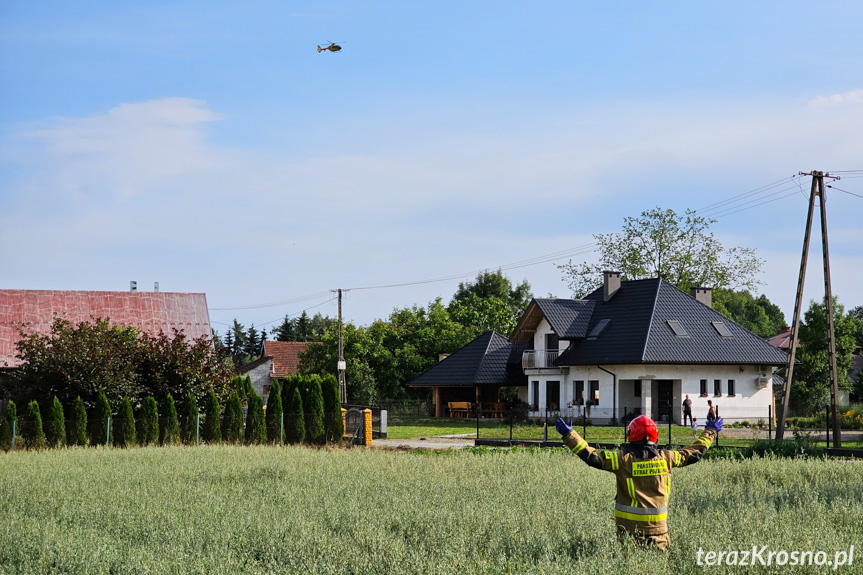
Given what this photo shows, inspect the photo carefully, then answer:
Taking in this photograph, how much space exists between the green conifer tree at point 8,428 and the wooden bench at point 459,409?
29.2 m

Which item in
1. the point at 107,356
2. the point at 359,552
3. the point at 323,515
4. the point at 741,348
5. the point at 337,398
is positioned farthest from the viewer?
the point at 741,348

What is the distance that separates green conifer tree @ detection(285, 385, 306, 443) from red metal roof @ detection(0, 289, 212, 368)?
1169 centimetres

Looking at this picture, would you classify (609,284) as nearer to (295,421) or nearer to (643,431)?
(295,421)

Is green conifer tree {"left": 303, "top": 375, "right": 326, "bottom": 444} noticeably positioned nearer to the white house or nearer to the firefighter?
the white house

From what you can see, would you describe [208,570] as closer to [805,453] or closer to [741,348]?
[805,453]

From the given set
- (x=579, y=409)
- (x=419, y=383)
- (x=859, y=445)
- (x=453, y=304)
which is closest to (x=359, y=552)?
(x=859, y=445)

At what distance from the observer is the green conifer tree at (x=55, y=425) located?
27125 millimetres

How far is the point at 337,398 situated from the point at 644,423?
23.2 metres

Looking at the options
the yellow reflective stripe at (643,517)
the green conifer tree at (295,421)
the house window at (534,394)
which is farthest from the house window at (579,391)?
the yellow reflective stripe at (643,517)

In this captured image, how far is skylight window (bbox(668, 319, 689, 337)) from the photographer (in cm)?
4509

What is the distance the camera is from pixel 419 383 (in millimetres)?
53969

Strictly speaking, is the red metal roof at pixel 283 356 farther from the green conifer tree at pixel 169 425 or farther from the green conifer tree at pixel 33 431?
the green conifer tree at pixel 33 431

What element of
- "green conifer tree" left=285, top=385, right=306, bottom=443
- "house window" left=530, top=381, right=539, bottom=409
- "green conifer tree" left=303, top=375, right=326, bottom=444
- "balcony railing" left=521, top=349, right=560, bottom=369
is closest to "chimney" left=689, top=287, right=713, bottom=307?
"balcony railing" left=521, top=349, right=560, bottom=369

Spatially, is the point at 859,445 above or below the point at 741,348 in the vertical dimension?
below
